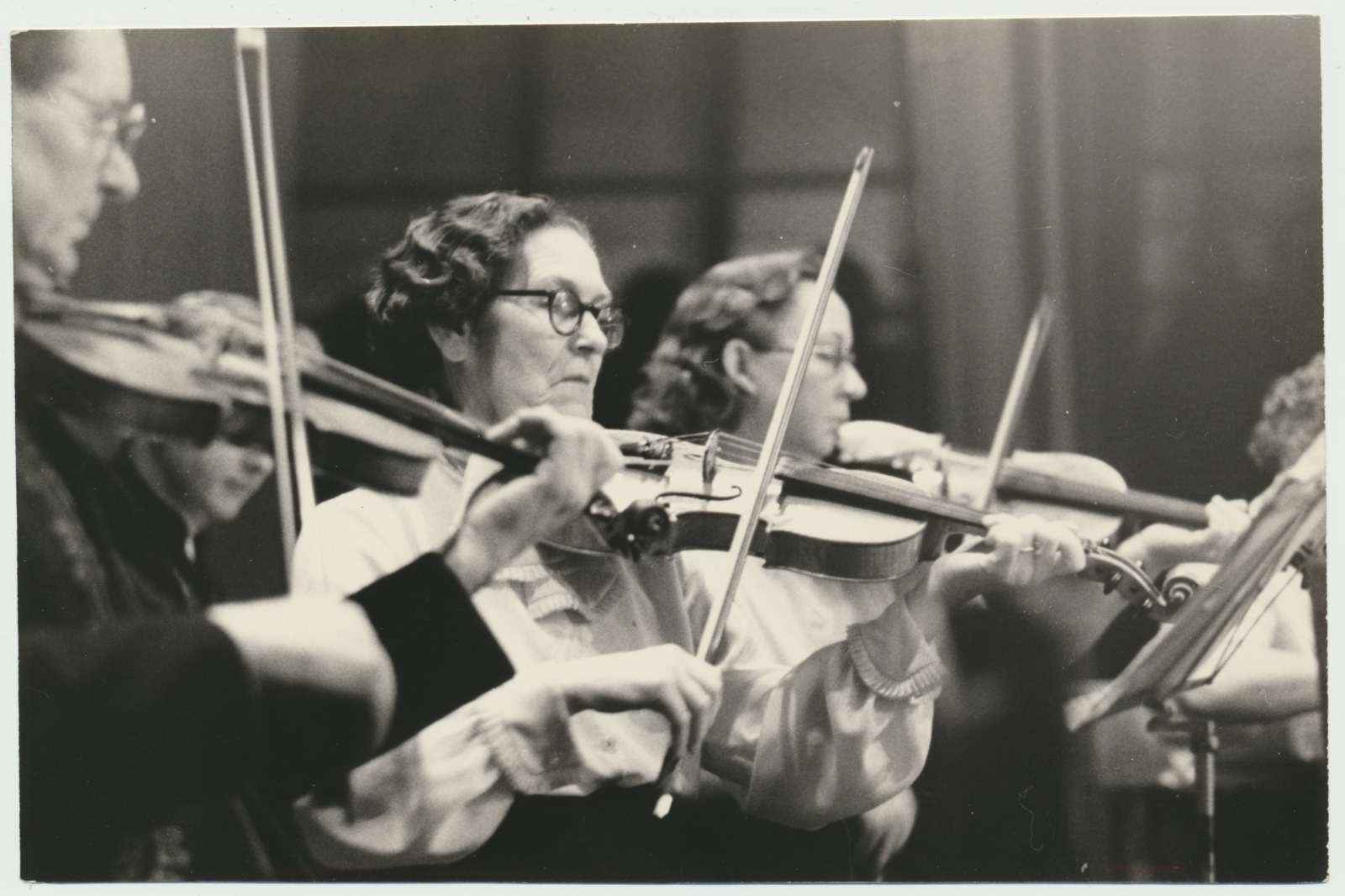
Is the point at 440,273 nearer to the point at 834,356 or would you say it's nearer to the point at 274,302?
the point at 274,302

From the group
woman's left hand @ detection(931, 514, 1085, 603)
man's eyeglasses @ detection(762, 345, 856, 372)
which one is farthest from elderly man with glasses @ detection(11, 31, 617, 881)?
woman's left hand @ detection(931, 514, 1085, 603)

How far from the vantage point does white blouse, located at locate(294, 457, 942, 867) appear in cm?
214

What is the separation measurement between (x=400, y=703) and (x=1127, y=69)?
71.4 inches

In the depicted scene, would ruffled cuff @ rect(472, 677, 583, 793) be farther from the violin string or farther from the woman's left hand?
the violin string

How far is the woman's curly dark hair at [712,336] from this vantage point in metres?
2.20

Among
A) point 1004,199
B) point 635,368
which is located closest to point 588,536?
point 635,368

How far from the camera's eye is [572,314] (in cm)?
221

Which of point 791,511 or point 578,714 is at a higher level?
point 791,511

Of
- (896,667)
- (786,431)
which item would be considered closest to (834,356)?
(786,431)

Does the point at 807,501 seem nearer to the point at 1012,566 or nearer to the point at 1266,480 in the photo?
the point at 1012,566

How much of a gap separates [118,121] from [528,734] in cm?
138

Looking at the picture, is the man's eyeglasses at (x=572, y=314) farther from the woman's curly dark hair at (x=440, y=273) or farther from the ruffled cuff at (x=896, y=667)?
the ruffled cuff at (x=896, y=667)

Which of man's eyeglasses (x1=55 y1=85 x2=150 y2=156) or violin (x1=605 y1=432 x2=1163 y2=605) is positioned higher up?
man's eyeglasses (x1=55 y1=85 x2=150 y2=156)

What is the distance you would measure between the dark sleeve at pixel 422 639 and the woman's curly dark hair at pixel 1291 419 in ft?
5.05
